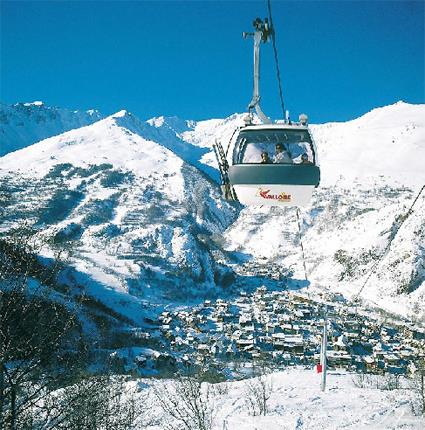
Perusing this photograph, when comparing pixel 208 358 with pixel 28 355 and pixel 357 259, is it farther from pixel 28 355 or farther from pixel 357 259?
Answer: pixel 357 259

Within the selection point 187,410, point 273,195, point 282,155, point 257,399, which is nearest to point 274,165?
point 282,155

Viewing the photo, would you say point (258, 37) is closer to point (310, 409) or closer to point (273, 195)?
point (273, 195)

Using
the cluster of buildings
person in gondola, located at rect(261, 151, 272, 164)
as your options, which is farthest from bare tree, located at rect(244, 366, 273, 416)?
the cluster of buildings

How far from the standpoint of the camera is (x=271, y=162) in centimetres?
1369

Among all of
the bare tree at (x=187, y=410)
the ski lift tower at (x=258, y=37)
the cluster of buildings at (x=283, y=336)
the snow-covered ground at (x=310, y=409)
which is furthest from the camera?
the cluster of buildings at (x=283, y=336)

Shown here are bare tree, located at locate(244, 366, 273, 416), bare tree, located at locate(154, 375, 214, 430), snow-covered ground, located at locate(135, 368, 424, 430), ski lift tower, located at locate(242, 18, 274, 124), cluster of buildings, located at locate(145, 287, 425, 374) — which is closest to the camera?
ski lift tower, located at locate(242, 18, 274, 124)

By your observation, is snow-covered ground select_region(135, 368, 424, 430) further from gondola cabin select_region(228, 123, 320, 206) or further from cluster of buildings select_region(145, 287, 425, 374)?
cluster of buildings select_region(145, 287, 425, 374)

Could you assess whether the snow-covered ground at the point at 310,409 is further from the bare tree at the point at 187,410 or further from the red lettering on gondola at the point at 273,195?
the red lettering on gondola at the point at 273,195

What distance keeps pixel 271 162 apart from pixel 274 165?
0.44 metres

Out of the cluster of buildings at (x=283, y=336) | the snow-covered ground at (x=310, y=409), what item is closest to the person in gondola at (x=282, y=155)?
the snow-covered ground at (x=310, y=409)

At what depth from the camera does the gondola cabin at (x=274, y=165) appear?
1326 cm

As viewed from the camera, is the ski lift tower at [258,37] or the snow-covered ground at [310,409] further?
the snow-covered ground at [310,409]

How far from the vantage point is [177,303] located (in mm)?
126312

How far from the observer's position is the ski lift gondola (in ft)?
43.5
